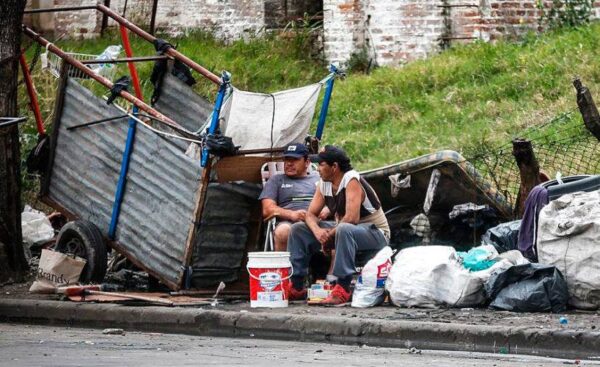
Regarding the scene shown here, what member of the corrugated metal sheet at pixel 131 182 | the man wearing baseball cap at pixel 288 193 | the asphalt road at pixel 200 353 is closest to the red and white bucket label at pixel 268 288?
the man wearing baseball cap at pixel 288 193

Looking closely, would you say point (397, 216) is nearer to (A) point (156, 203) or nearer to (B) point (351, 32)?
(A) point (156, 203)

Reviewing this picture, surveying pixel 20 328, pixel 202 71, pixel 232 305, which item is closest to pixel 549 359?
pixel 232 305

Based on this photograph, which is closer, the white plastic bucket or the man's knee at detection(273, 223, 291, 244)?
the white plastic bucket

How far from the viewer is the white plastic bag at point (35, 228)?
14297 mm

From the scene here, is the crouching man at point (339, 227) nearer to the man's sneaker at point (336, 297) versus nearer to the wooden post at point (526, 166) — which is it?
the man's sneaker at point (336, 297)

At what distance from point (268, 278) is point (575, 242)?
2473 millimetres

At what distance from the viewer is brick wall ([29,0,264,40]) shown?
21.3 m

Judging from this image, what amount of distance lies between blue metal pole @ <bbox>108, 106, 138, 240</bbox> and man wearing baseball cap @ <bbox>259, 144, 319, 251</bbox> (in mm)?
1261

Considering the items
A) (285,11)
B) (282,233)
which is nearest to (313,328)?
(282,233)

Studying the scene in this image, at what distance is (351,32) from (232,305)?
8715 mm

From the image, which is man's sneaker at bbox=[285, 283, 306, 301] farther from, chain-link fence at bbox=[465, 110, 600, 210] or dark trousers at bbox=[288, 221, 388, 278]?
chain-link fence at bbox=[465, 110, 600, 210]

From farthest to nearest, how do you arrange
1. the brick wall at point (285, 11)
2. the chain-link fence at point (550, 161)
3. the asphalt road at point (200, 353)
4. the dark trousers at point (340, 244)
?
the brick wall at point (285, 11), the chain-link fence at point (550, 161), the dark trousers at point (340, 244), the asphalt road at point (200, 353)

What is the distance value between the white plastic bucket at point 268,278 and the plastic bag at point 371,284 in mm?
601

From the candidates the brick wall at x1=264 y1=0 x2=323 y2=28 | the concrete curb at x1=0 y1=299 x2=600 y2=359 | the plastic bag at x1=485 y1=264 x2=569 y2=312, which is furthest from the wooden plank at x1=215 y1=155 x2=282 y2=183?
the brick wall at x1=264 y1=0 x2=323 y2=28
